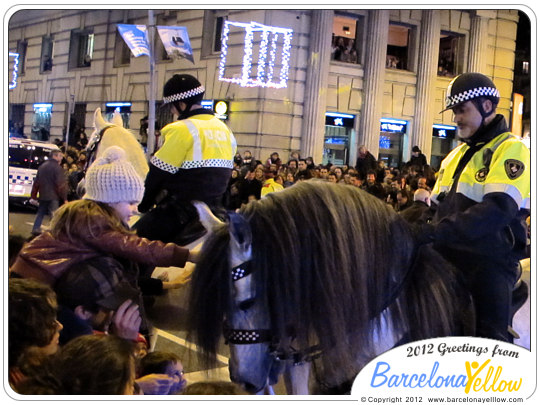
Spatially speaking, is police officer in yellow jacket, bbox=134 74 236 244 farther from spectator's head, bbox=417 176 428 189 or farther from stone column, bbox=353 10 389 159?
spectator's head, bbox=417 176 428 189

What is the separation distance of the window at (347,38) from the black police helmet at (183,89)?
58 cm

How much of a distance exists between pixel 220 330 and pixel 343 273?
42 cm

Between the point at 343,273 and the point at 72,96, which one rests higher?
the point at 72,96

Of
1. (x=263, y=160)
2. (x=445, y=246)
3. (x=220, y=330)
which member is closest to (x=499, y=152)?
(x=445, y=246)

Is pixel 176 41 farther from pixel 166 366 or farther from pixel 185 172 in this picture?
pixel 166 366

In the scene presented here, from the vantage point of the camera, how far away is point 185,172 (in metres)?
3.33

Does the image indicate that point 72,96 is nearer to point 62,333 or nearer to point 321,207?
point 62,333

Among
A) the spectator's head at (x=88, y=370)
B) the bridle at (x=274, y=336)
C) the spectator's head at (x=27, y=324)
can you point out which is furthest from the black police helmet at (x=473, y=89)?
the spectator's head at (x=27, y=324)

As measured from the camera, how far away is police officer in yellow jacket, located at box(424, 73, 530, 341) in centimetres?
236

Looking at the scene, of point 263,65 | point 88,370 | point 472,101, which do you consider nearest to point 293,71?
point 263,65

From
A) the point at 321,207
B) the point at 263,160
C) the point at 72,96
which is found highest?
the point at 72,96

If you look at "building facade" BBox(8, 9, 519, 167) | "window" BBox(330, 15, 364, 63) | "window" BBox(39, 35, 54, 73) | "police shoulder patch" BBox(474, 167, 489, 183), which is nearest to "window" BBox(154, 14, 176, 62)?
"building facade" BBox(8, 9, 519, 167)

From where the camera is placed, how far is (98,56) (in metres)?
2.80

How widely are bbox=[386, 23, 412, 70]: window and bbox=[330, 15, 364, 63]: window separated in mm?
114
